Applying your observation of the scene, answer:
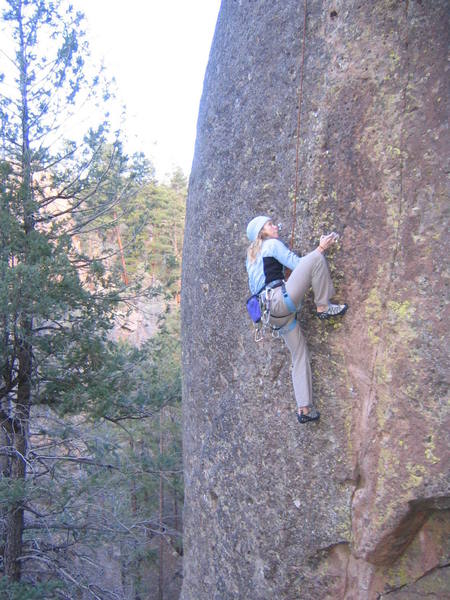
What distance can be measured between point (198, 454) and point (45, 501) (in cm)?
484

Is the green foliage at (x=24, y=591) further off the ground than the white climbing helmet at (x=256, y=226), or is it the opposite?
the white climbing helmet at (x=256, y=226)

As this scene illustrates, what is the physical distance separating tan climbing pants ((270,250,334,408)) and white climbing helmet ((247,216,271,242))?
440mm

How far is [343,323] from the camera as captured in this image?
3898 mm

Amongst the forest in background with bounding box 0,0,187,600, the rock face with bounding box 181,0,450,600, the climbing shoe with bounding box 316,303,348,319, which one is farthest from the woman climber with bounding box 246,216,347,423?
the forest in background with bounding box 0,0,187,600

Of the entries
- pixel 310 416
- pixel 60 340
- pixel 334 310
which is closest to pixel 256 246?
pixel 334 310

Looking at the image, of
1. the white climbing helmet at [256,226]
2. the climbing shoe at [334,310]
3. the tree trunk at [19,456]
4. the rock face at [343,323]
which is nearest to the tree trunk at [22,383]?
the tree trunk at [19,456]

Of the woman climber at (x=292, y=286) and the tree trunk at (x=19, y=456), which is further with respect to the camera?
the tree trunk at (x=19, y=456)

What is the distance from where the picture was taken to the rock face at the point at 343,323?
140 inches

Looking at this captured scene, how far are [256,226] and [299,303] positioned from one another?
2.27ft

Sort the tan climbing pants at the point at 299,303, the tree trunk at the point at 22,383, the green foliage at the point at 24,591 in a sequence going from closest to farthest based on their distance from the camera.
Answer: the tan climbing pants at the point at 299,303 → the green foliage at the point at 24,591 → the tree trunk at the point at 22,383

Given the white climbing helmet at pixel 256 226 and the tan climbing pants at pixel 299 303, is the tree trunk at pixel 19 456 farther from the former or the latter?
the tan climbing pants at pixel 299 303

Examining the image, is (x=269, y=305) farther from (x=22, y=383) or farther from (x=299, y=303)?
(x=22, y=383)

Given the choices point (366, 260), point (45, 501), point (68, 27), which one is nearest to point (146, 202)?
point (68, 27)

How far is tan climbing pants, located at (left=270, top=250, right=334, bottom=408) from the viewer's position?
3750mm
